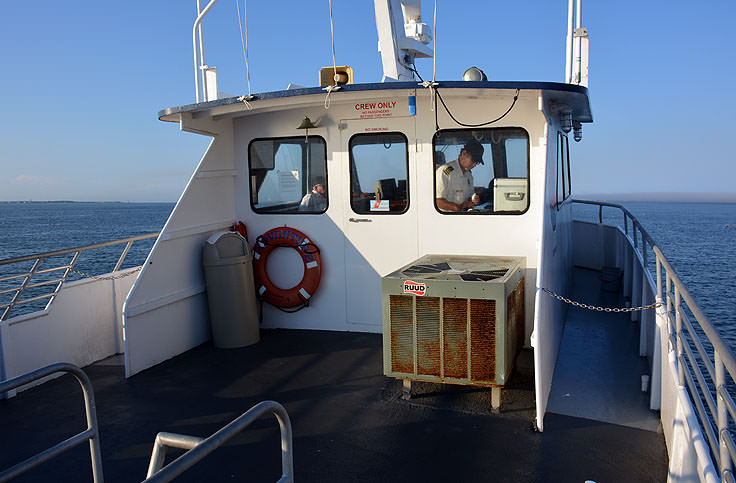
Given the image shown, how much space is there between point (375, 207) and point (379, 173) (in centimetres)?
32

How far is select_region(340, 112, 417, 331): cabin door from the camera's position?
17.3ft

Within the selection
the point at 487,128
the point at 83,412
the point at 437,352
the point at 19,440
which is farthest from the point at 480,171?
the point at 19,440

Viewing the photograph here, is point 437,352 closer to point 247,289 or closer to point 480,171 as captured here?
point 480,171

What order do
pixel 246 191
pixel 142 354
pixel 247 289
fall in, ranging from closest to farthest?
pixel 142 354, pixel 247 289, pixel 246 191

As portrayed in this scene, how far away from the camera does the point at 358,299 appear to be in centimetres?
557

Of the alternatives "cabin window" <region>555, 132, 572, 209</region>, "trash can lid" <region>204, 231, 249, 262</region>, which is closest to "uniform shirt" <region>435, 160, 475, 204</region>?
"cabin window" <region>555, 132, 572, 209</region>

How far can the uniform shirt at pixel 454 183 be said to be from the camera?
5.07 metres

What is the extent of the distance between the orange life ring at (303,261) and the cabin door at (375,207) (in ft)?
1.08

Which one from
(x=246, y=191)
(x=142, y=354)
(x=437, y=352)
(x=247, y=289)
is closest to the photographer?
(x=437, y=352)

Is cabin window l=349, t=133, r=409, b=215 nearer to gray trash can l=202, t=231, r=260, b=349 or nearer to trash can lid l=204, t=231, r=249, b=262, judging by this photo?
trash can lid l=204, t=231, r=249, b=262

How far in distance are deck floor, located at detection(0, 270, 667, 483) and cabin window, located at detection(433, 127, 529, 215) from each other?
135cm

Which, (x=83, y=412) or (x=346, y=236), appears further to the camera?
(x=346, y=236)

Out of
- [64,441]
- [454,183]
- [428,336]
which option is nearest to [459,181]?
[454,183]

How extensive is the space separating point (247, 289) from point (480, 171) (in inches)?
93.4
